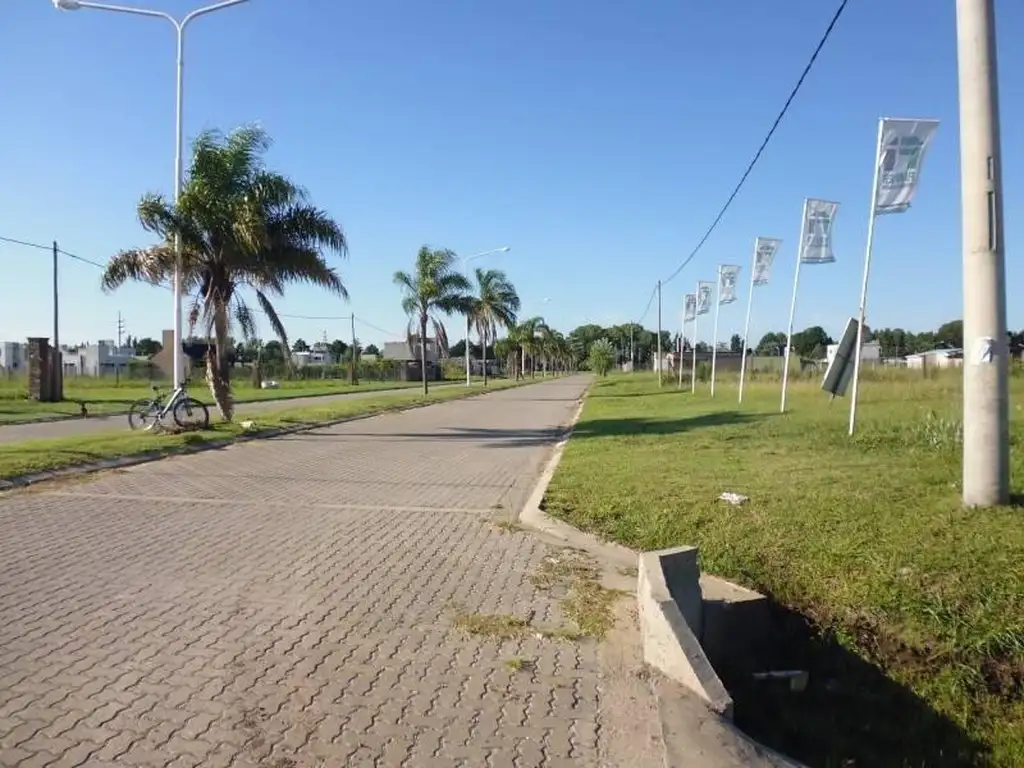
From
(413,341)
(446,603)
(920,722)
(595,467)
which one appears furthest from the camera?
(413,341)

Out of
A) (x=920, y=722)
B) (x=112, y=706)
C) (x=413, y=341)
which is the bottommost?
(x=920, y=722)

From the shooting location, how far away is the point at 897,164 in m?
12.8

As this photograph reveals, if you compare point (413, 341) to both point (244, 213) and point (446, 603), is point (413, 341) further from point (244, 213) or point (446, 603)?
point (446, 603)

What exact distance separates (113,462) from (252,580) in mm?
7346

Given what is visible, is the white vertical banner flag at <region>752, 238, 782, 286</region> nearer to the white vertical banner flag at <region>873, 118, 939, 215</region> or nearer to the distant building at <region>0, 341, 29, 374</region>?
the white vertical banner flag at <region>873, 118, 939, 215</region>

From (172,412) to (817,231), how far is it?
49.0 ft

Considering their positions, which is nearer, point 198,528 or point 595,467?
point 198,528

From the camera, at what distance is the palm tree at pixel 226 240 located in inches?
655

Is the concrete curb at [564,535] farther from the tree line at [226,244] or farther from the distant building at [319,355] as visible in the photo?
the distant building at [319,355]

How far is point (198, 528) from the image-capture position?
767 centimetres

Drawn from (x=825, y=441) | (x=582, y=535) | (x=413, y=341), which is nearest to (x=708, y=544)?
(x=582, y=535)

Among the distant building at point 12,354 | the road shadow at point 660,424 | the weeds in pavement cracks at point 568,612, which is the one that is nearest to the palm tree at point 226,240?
the road shadow at point 660,424

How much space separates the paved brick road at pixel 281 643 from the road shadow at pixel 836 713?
0.90 metres

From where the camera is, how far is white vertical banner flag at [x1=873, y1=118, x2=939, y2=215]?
12.5 m
